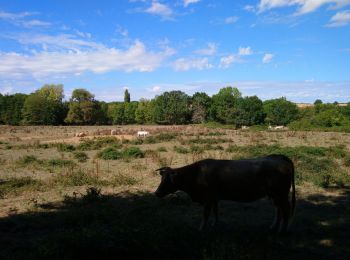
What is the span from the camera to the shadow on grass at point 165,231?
6.19m

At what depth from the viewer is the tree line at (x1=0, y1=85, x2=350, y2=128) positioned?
8894cm

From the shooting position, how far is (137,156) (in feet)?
74.4

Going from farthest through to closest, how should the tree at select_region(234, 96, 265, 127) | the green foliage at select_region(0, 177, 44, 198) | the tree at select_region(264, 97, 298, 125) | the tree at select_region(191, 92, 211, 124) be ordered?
the tree at select_region(264, 97, 298, 125)
the tree at select_region(191, 92, 211, 124)
the tree at select_region(234, 96, 265, 127)
the green foliage at select_region(0, 177, 44, 198)

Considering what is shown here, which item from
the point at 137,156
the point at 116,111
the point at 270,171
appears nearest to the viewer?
the point at 270,171

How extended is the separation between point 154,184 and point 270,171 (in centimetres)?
641

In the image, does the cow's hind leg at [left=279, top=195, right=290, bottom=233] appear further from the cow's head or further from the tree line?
the tree line

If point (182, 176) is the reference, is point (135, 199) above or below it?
below

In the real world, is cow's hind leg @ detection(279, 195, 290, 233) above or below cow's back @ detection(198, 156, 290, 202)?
below

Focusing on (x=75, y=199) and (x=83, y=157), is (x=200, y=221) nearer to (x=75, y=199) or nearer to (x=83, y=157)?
(x=75, y=199)

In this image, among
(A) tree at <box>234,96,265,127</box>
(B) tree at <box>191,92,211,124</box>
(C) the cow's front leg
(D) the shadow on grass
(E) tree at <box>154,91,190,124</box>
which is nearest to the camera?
(D) the shadow on grass

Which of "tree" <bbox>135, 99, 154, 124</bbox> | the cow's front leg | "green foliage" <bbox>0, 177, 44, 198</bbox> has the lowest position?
"green foliage" <bbox>0, 177, 44, 198</bbox>

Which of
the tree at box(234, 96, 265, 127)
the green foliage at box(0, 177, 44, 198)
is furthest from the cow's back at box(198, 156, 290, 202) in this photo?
the tree at box(234, 96, 265, 127)

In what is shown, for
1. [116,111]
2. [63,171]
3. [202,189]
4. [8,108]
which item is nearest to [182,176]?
[202,189]

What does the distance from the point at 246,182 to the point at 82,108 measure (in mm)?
85751
